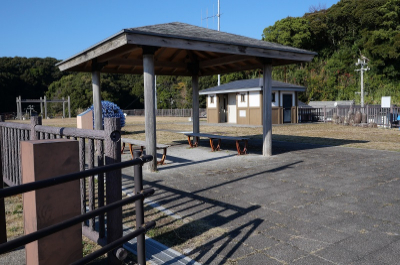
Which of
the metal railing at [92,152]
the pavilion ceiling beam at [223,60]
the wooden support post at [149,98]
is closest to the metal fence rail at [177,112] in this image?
the pavilion ceiling beam at [223,60]

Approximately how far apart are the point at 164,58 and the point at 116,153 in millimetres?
8992

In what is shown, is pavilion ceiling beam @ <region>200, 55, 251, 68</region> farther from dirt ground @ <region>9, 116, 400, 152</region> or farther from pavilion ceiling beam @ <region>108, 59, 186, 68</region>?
dirt ground @ <region>9, 116, 400, 152</region>

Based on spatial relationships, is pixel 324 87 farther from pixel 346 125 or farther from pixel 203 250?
pixel 203 250

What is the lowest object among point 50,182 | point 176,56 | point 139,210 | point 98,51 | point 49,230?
point 139,210

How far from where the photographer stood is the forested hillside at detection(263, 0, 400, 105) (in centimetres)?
4097

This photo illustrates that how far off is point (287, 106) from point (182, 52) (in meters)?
17.7

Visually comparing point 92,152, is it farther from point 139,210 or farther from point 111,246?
point 111,246

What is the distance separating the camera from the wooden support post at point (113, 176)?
2779 mm

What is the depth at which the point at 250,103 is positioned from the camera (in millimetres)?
26016

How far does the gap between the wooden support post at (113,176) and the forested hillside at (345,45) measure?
118 ft

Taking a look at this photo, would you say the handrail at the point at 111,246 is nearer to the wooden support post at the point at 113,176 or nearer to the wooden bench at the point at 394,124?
the wooden support post at the point at 113,176

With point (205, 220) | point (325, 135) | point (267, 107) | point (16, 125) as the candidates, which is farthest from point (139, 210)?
point (325, 135)

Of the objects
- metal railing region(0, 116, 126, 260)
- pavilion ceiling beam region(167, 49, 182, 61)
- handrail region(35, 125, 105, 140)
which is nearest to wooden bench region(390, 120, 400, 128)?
pavilion ceiling beam region(167, 49, 182, 61)

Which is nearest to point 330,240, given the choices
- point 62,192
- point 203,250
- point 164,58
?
point 203,250
